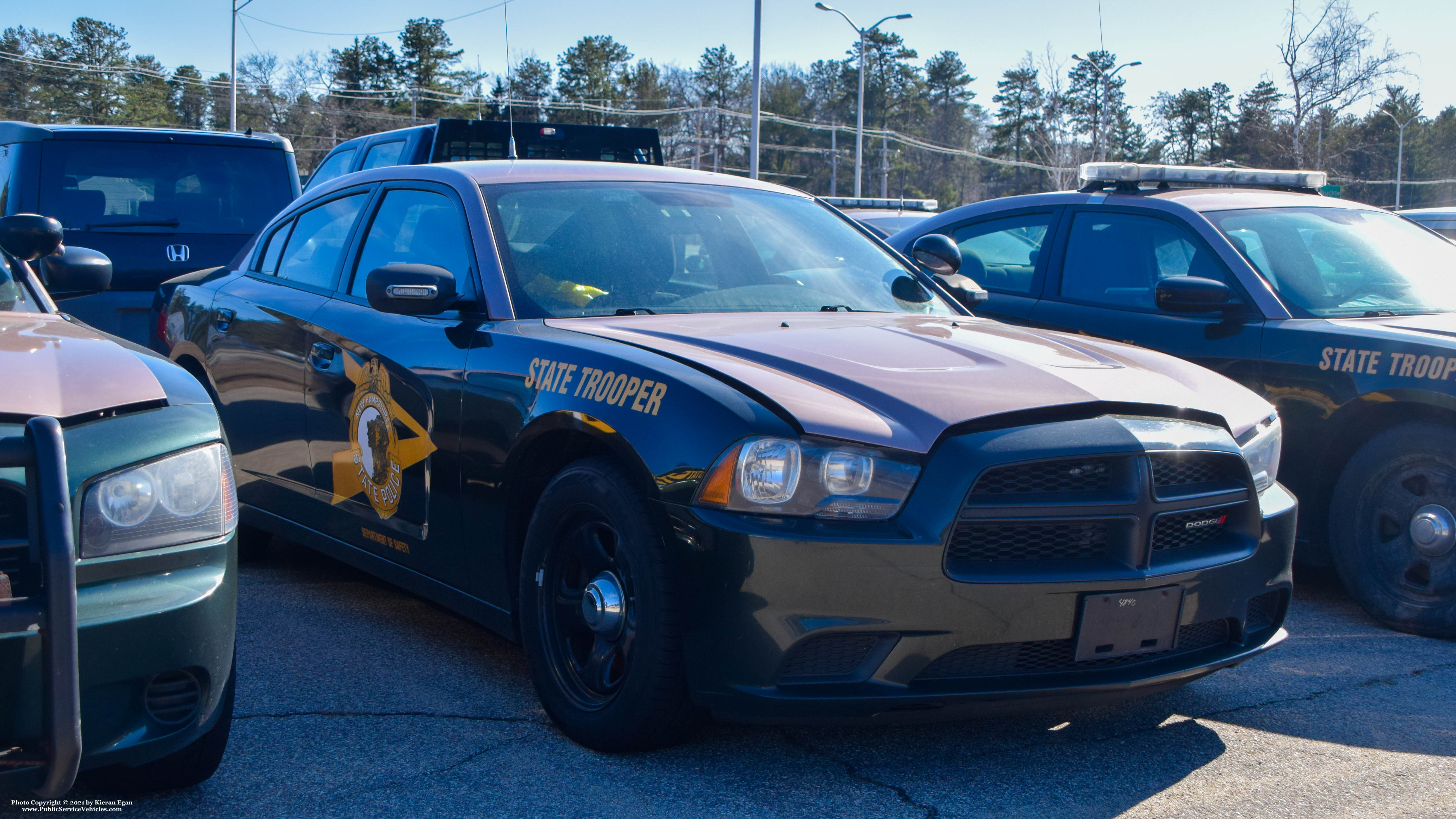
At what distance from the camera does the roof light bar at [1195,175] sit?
5781 millimetres

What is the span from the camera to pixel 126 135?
824 centimetres

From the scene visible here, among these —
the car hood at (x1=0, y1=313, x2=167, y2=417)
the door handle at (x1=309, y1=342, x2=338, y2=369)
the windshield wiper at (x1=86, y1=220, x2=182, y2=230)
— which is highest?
the windshield wiper at (x1=86, y1=220, x2=182, y2=230)

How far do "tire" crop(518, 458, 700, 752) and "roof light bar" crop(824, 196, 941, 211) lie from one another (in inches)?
495

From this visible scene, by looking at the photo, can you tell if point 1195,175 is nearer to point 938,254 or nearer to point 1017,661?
point 938,254

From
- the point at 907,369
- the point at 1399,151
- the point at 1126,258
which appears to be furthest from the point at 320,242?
the point at 1399,151

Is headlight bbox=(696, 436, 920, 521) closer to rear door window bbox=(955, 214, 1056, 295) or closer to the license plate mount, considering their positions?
the license plate mount

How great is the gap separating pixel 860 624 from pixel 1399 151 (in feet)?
233

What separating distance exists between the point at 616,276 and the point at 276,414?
1.53 m

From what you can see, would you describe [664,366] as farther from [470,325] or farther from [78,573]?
[78,573]

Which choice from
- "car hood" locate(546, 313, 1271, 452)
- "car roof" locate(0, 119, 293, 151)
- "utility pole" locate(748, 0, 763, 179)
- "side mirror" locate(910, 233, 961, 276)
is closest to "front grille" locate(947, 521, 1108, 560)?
"car hood" locate(546, 313, 1271, 452)

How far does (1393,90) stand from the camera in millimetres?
47031

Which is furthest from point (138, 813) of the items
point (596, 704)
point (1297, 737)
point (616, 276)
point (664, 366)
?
point (1297, 737)

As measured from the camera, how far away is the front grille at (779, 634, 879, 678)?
2.71 metres

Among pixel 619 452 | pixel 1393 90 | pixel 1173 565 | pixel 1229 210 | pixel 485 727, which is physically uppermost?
pixel 1393 90
